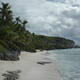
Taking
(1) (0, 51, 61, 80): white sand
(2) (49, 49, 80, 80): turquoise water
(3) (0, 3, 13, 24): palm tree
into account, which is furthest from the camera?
(3) (0, 3, 13, 24): palm tree

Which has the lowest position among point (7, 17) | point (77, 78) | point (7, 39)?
point (77, 78)

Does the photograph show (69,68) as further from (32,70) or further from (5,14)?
(5,14)

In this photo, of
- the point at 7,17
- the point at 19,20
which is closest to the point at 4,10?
the point at 7,17

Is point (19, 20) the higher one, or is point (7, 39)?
point (19, 20)

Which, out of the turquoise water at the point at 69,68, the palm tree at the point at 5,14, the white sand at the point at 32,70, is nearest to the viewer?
the white sand at the point at 32,70

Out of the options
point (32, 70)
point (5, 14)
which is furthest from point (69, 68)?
point (5, 14)

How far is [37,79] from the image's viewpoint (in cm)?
2075

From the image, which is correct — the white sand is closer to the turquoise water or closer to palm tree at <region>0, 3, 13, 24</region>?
the turquoise water

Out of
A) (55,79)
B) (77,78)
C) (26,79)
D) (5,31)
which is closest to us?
(26,79)

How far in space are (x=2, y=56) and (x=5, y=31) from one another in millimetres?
11561

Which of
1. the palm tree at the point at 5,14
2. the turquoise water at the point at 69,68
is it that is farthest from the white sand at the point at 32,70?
the palm tree at the point at 5,14

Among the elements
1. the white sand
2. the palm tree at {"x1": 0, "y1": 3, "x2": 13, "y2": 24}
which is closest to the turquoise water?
the white sand

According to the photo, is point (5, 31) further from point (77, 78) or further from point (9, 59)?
point (77, 78)

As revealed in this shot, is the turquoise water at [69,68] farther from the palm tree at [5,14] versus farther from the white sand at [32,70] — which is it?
the palm tree at [5,14]
